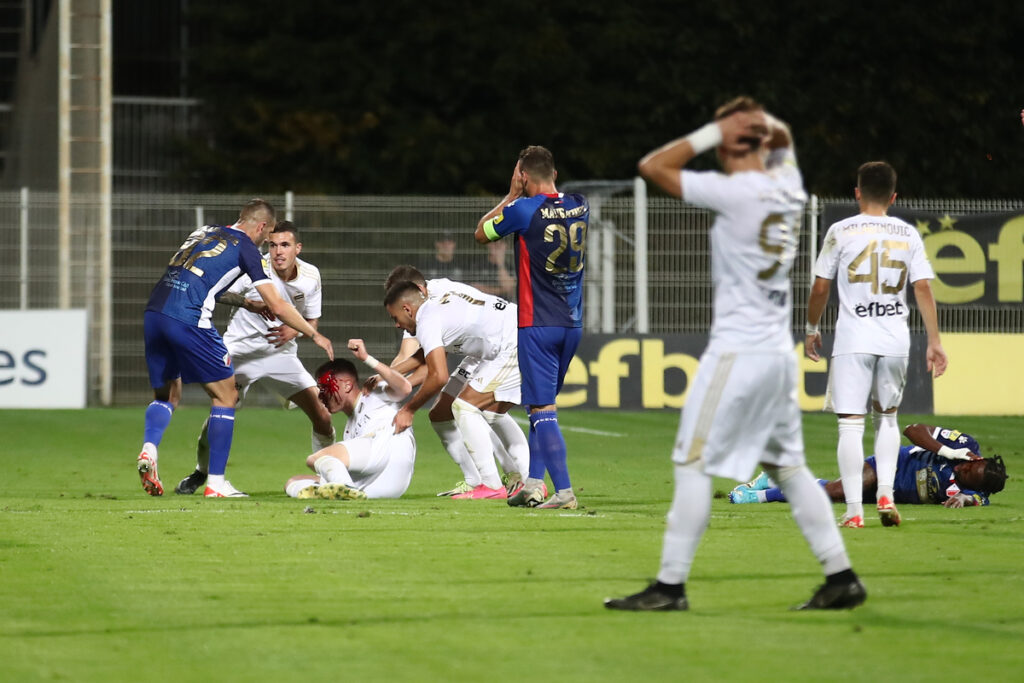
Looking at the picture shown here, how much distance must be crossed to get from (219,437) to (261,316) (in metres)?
1.55

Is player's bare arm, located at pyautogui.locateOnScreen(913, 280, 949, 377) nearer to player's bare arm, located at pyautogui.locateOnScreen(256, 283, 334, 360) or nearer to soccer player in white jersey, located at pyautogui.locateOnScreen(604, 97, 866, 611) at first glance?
soccer player in white jersey, located at pyautogui.locateOnScreen(604, 97, 866, 611)

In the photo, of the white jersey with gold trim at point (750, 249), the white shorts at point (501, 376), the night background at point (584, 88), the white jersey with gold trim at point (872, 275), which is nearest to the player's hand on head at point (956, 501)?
the white jersey with gold trim at point (872, 275)

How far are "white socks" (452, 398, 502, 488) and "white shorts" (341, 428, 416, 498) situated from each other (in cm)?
46

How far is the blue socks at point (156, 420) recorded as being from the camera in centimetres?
1072

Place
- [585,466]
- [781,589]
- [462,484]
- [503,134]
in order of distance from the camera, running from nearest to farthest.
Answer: [781,589], [462,484], [585,466], [503,134]

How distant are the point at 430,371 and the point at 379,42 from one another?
23.4 meters

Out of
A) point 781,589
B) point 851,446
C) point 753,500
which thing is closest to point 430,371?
point 753,500

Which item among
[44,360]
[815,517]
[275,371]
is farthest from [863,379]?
[44,360]

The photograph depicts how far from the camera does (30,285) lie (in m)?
20.7

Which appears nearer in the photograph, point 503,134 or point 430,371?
point 430,371

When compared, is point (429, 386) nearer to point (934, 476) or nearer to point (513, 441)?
point (513, 441)

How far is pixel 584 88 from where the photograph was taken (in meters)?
32.4

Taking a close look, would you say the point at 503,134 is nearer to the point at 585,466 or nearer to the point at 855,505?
the point at 585,466

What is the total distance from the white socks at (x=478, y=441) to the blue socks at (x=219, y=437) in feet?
5.01
